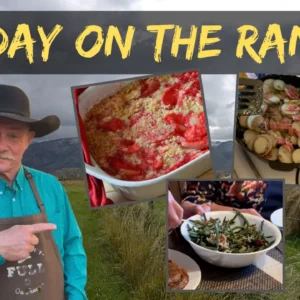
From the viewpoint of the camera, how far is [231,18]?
293 cm

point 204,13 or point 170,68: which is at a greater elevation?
point 204,13

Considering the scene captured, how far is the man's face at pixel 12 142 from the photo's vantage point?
2928mm

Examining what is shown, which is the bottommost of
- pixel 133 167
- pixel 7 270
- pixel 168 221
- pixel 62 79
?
pixel 7 270

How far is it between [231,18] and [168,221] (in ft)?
3.74

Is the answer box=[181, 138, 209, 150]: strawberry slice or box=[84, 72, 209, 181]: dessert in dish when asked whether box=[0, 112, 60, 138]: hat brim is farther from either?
box=[181, 138, 209, 150]: strawberry slice

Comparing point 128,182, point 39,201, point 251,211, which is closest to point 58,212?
point 39,201

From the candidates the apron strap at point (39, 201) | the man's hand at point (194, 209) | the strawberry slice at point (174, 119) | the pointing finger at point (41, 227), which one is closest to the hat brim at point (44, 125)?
the apron strap at point (39, 201)

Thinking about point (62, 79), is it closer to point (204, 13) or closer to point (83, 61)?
point (83, 61)

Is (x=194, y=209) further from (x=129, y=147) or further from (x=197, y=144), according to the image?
(x=129, y=147)

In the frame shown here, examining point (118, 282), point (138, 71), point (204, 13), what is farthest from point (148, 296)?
point (204, 13)

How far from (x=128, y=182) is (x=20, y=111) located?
2.23 feet

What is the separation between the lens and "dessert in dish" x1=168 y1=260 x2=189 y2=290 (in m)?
3.08

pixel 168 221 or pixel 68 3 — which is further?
pixel 168 221

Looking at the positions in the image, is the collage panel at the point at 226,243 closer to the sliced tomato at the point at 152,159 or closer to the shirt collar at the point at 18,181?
the sliced tomato at the point at 152,159
